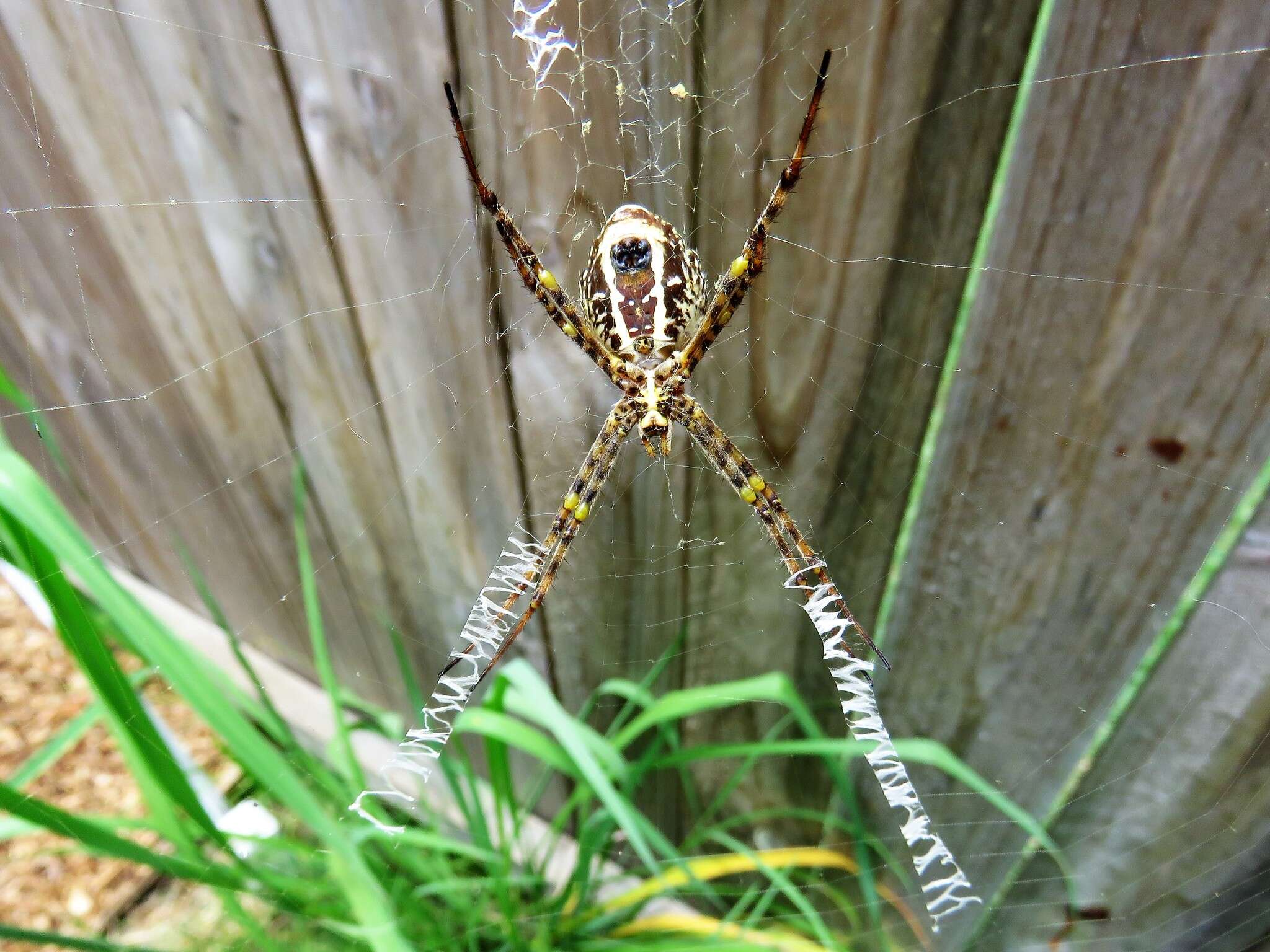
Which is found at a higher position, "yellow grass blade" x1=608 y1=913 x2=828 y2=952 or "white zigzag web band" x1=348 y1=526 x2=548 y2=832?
"white zigzag web band" x1=348 y1=526 x2=548 y2=832

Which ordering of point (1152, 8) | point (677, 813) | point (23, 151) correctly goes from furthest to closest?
point (677, 813)
point (23, 151)
point (1152, 8)

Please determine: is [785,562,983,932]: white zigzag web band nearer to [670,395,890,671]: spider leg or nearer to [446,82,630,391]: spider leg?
[670,395,890,671]: spider leg

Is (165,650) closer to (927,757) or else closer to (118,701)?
(118,701)

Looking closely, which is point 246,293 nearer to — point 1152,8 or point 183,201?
point 183,201

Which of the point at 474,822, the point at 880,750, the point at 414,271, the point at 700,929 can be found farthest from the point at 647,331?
the point at 700,929

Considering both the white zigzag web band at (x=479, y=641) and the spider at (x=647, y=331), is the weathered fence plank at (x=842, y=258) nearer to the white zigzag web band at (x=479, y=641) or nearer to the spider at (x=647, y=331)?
the spider at (x=647, y=331)

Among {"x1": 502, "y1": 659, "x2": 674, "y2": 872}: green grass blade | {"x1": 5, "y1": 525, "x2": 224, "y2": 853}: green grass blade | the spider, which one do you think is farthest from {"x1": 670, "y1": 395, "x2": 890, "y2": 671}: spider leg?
{"x1": 5, "y1": 525, "x2": 224, "y2": 853}: green grass blade

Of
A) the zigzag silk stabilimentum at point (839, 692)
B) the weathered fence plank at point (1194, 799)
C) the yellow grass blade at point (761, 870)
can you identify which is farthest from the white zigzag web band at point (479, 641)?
the weathered fence plank at point (1194, 799)

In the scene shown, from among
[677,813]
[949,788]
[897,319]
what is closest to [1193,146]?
[897,319]
